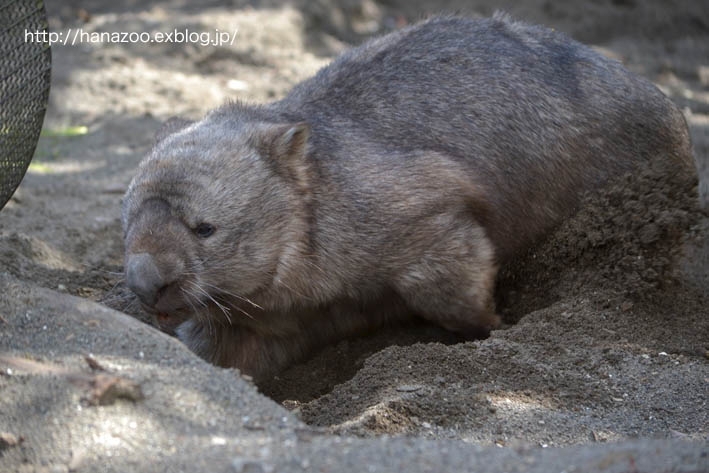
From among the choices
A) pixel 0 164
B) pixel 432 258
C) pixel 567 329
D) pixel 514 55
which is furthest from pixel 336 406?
pixel 514 55

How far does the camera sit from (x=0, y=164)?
3475 mm

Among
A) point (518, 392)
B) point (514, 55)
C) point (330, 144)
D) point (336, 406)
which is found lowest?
point (336, 406)

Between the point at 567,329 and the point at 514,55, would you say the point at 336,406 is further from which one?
the point at 514,55

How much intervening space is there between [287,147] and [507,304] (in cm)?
135

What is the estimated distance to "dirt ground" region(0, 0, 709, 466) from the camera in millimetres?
3078

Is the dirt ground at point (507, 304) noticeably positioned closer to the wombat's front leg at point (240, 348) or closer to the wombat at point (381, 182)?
the wombat's front leg at point (240, 348)

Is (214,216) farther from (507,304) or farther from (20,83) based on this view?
(507,304)

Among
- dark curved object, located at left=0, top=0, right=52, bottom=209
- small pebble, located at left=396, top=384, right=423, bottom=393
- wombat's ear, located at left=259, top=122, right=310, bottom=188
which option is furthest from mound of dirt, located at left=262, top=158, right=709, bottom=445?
dark curved object, located at left=0, top=0, right=52, bottom=209

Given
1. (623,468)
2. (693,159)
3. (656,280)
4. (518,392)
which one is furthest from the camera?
(693,159)

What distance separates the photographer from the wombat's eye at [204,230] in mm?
3346

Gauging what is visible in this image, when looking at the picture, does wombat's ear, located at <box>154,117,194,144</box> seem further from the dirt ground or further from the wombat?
the dirt ground

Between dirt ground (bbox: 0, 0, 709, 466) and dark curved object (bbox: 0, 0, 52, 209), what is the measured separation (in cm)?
48

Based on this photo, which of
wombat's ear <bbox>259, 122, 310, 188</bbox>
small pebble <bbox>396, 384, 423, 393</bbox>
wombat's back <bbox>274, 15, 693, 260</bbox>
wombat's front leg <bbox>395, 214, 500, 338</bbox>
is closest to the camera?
small pebble <bbox>396, 384, 423, 393</bbox>

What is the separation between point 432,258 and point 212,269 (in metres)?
0.95
